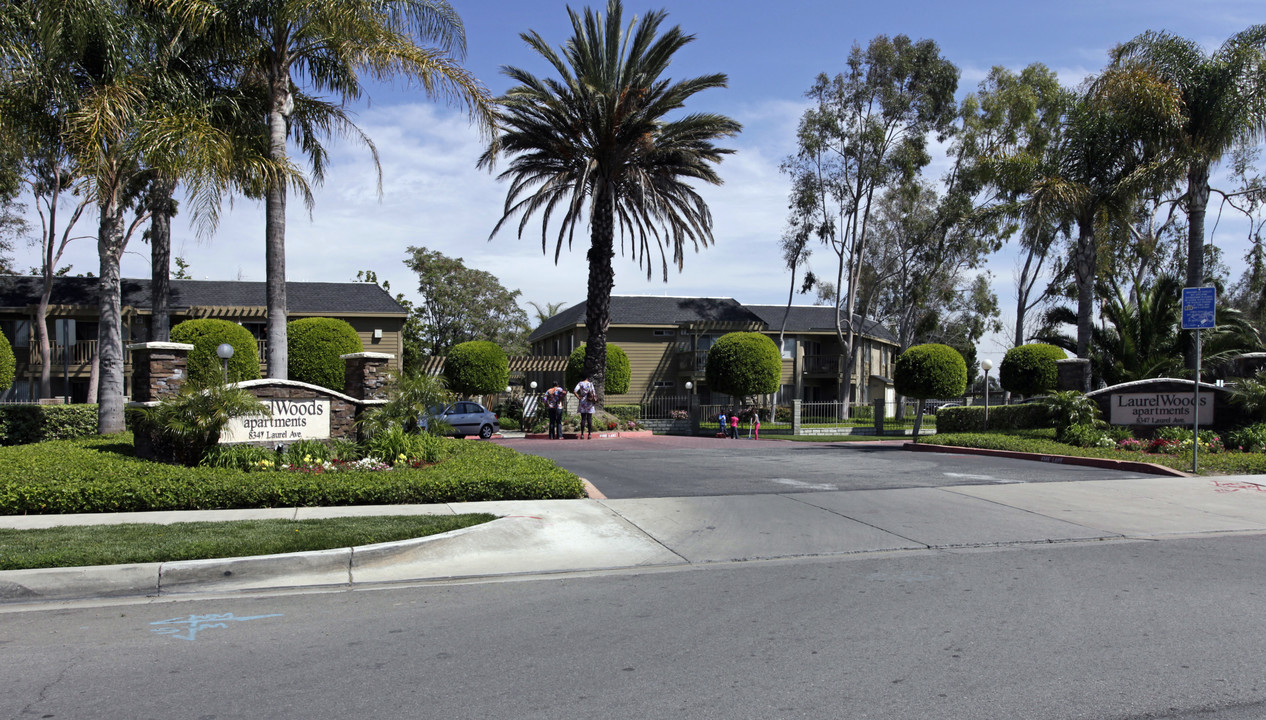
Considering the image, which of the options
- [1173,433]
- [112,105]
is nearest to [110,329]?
[112,105]

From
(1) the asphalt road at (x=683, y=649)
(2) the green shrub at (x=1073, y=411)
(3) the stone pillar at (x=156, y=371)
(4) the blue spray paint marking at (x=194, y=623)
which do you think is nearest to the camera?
(1) the asphalt road at (x=683, y=649)

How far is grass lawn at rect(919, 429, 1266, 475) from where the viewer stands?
47.4 ft

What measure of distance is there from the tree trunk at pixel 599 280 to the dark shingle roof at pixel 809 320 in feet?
65.0

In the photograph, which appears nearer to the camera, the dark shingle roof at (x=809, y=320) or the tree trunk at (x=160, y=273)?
the tree trunk at (x=160, y=273)

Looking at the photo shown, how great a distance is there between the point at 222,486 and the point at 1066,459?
569 inches

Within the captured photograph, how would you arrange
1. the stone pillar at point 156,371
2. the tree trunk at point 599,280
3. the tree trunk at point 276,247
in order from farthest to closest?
1. the tree trunk at point 599,280
2. the tree trunk at point 276,247
3. the stone pillar at point 156,371

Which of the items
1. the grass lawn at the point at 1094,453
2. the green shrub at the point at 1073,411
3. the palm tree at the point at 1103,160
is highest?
the palm tree at the point at 1103,160

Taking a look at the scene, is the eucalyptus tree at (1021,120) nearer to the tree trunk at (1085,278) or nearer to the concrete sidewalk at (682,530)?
the tree trunk at (1085,278)

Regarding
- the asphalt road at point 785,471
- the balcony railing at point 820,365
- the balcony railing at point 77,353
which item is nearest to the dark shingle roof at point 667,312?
the balcony railing at point 820,365

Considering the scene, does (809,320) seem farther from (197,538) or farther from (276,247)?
(197,538)

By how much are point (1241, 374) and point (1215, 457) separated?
4498 millimetres

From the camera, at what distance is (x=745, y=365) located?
35.5 m

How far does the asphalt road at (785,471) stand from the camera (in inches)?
511

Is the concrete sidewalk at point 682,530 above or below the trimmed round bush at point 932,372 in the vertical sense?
below
